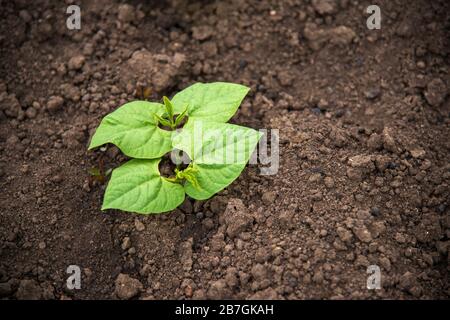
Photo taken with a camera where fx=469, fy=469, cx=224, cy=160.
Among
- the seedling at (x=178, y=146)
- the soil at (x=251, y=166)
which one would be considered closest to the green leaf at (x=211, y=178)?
the seedling at (x=178, y=146)

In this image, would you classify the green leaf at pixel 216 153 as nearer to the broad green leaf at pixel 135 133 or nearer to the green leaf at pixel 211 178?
the green leaf at pixel 211 178

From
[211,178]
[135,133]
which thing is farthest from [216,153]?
[135,133]

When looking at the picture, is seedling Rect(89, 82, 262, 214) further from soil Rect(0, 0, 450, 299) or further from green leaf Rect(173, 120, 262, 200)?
soil Rect(0, 0, 450, 299)

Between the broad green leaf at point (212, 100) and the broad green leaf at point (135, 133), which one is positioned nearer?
the broad green leaf at point (135, 133)

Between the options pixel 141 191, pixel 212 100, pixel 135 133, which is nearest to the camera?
pixel 141 191

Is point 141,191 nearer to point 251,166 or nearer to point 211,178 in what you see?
point 211,178

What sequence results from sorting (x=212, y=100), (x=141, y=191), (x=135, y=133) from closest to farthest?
(x=141, y=191) < (x=135, y=133) < (x=212, y=100)

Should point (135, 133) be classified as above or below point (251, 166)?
above
